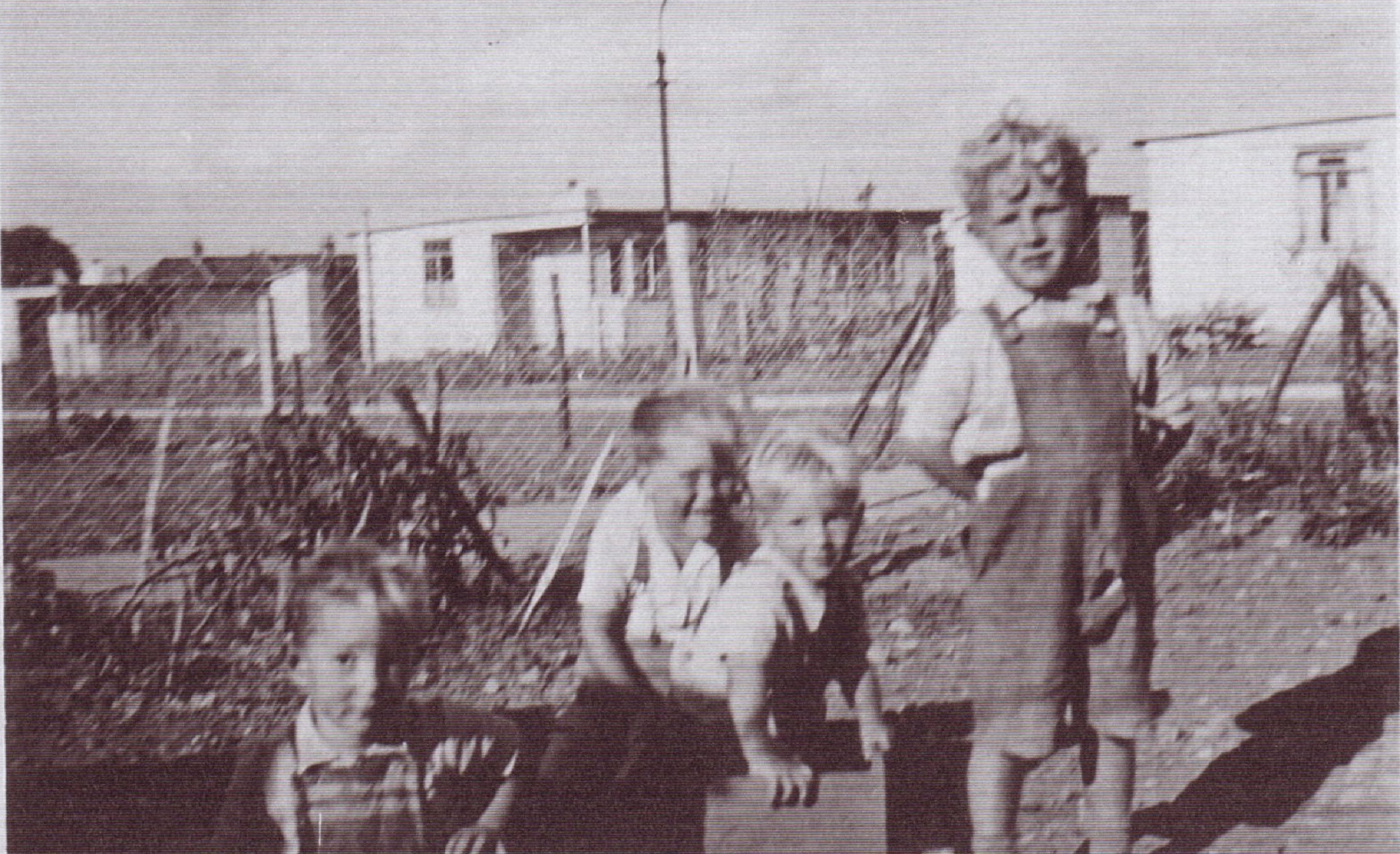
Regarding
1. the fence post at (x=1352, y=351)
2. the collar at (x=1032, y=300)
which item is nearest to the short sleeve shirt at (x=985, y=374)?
the collar at (x=1032, y=300)

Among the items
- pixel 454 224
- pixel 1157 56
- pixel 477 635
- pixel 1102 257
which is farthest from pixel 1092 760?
pixel 454 224

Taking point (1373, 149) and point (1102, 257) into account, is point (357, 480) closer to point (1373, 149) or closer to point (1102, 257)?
point (1102, 257)

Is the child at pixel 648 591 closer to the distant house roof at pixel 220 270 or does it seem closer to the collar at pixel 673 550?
the collar at pixel 673 550

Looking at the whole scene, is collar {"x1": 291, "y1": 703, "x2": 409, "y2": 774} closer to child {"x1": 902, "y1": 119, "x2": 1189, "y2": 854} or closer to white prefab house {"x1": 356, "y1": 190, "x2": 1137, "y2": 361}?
white prefab house {"x1": 356, "y1": 190, "x2": 1137, "y2": 361}

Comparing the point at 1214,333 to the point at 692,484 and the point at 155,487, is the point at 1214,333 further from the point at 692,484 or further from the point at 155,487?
the point at 155,487

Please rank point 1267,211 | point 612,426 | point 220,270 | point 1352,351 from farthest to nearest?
1. point 1352,351
2. point 1267,211
3. point 612,426
4. point 220,270

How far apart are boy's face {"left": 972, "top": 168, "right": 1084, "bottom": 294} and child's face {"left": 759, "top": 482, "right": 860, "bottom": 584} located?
73 centimetres

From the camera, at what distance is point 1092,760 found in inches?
143

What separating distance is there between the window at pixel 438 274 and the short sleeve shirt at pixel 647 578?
744 mm

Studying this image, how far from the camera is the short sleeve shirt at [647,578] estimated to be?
343 centimetres

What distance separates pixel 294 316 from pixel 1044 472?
1.95 meters

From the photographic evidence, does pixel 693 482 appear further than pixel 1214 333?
No

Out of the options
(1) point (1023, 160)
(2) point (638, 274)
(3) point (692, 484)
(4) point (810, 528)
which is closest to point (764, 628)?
(4) point (810, 528)

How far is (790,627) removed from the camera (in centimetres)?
340
